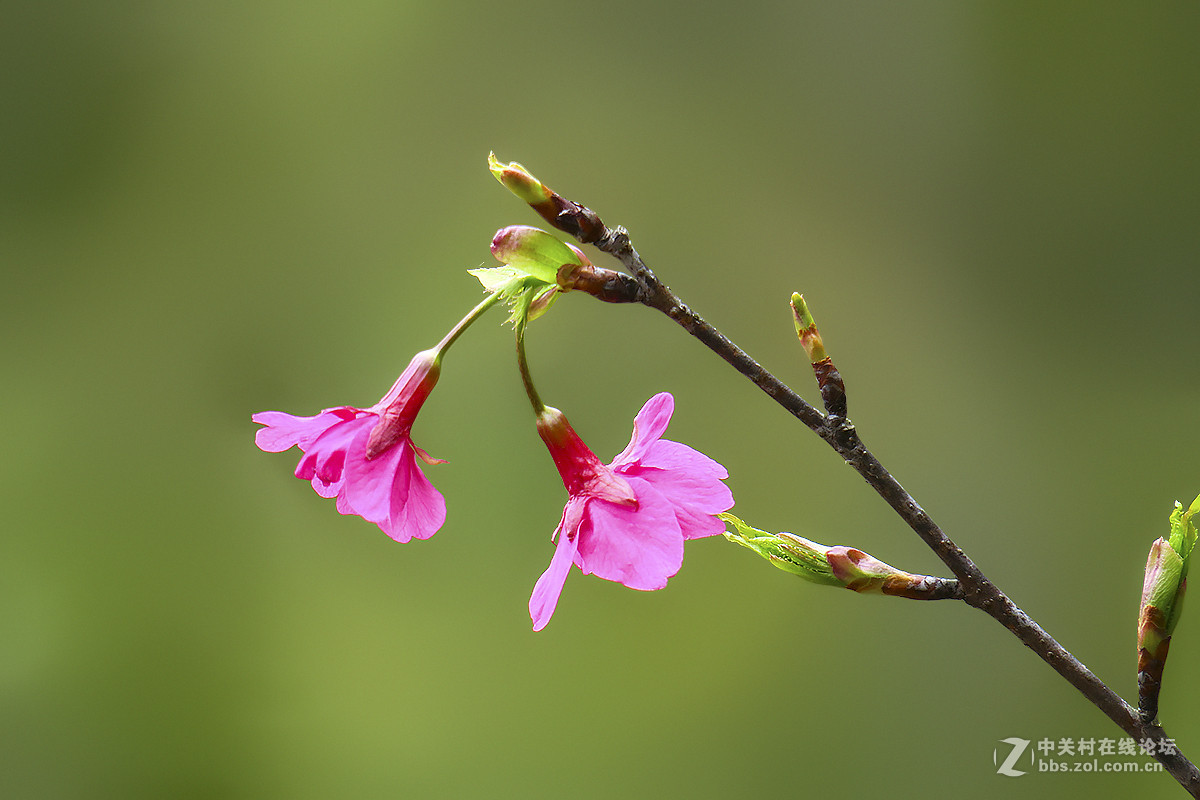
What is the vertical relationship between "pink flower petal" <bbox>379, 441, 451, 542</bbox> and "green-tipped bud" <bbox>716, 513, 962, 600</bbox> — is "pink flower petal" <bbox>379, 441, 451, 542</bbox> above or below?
below

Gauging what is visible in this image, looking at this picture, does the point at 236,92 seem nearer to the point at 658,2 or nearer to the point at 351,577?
the point at 658,2

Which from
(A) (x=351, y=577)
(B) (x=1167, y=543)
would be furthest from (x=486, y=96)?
(B) (x=1167, y=543)

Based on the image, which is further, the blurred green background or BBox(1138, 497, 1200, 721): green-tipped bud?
the blurred green background

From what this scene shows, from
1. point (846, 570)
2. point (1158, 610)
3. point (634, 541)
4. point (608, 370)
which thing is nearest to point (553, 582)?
point (634, 541)

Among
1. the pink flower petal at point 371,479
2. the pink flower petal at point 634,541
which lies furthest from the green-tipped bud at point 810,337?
the pink flower petal at point 371,479

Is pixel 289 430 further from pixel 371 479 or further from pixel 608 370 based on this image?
pixel 608 370

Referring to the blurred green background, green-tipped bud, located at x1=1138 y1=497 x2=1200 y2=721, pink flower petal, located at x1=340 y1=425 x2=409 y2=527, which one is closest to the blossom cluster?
pink flower petal, located at x1=340 y1=425 x2=409 y2=527

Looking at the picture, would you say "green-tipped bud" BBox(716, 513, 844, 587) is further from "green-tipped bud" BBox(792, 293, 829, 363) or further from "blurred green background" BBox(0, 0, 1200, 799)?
"blurred green background" BBox(0, 0, 1200, 799)
